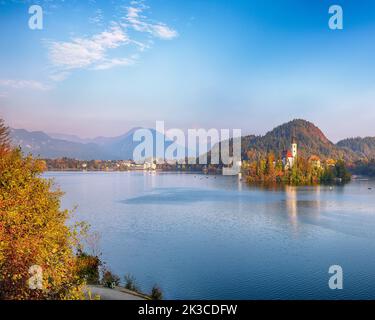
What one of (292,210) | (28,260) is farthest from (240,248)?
(292,210)

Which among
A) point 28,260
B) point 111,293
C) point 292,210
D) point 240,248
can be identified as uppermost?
point 28,260

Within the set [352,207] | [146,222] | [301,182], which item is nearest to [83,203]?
[146,222]

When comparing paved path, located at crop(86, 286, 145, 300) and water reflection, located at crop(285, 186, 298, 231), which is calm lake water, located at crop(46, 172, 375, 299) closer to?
water reflection, located at crop(285, 186, 298, 231)

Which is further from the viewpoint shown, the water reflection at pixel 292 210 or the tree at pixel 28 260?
the water reflection at pixel 292 210

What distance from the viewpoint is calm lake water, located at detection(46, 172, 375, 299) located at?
2261 centimetres

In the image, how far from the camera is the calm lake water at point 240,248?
890 inches

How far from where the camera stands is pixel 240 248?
1254 inches

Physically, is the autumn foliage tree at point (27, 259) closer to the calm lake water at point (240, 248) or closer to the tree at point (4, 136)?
the calm lake water at point (240, 248)

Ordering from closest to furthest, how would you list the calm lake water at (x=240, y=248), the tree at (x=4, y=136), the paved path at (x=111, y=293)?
the paved path at (x=111, y=293) → the calm lake water at (x=240, y=248) → the tree at (x=4, y=136)

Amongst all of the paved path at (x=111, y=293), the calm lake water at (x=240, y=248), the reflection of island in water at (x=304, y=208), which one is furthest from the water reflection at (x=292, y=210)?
the paved path at (x=111, y=293)

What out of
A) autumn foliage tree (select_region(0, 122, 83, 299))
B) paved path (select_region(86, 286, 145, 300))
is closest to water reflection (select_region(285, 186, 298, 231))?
paved path (select_region(86, 286, 145, 300))

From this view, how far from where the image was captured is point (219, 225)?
1682 inches

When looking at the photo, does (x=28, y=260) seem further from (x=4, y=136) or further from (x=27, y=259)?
(x=4, y=136)
